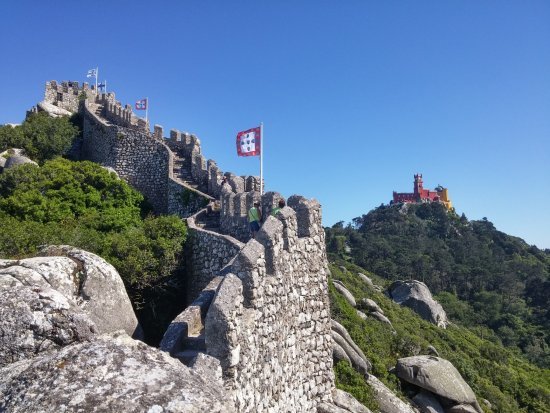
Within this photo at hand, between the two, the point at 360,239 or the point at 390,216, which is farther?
the point at 390,216

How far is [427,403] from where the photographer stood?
13.3 metres

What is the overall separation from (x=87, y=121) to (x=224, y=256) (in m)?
20.4

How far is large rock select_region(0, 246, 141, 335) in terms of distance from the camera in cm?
658

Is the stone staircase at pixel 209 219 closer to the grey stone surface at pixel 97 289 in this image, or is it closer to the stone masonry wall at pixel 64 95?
the grey stone surface at pixel 97 289

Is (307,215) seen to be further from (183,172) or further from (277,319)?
(183,172)

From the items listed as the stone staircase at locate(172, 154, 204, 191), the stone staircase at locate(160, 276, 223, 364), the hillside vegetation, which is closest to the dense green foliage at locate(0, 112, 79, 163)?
the hillside vegetation

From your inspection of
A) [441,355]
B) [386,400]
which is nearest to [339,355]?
[386,400]

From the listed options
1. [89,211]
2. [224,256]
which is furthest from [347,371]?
[89,211]

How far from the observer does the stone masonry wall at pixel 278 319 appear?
5148 mm

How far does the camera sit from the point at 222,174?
61.9 feet

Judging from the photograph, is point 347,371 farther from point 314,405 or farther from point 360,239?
point 360,239

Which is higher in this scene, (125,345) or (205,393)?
(125,345)

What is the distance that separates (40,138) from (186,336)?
23.2 m

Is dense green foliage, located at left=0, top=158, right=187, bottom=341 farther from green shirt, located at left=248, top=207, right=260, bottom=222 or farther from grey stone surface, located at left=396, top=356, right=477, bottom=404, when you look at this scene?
grey stone surface, located at left=396, top=356, right=477, bottom=404
